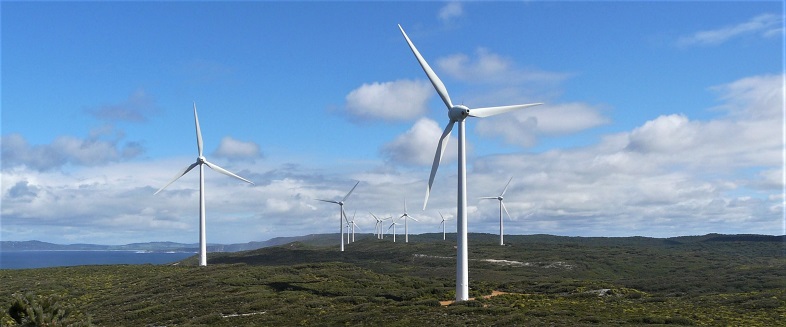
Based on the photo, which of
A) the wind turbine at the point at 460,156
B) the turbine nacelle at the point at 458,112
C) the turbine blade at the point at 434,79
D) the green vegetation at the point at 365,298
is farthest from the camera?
the turbine blade at the point at 434,79

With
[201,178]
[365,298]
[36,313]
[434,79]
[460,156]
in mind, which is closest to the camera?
[36,313]

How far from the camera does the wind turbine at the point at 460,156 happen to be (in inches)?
2082

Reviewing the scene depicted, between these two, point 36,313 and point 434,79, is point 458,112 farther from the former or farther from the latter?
point 36,313

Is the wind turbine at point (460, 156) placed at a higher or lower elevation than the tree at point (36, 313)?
higher

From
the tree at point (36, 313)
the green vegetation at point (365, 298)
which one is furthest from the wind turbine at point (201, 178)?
the tree at point (36, 313)

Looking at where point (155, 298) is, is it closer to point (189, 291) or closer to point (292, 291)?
point (189, 291)

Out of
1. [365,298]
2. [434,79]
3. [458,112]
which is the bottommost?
[365,298]

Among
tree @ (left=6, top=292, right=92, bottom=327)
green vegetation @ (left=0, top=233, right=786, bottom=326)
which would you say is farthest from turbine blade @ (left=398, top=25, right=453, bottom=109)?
tree @ (left=6, top=292, right=92, bottom=327)

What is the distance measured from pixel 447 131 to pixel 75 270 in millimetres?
73067

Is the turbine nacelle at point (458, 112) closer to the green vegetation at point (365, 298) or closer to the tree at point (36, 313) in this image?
the green vegetation at point (365, 298)

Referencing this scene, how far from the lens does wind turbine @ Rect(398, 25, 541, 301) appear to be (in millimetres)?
52875

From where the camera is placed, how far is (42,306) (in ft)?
96.2

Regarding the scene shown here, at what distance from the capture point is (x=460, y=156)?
2125 inches

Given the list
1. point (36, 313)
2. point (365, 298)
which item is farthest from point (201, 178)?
point (36, 313)
